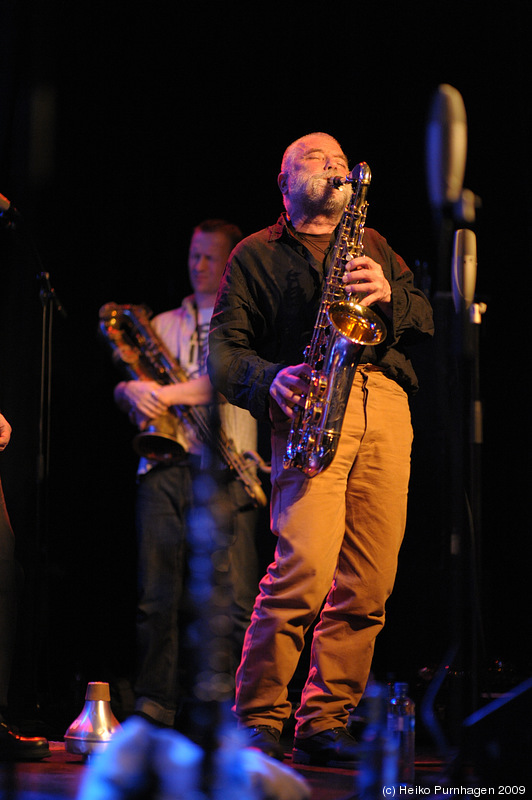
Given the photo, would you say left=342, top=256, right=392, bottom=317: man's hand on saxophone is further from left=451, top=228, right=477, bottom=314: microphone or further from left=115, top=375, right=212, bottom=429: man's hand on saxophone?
left=115, top=375, right=212, bottom=429: man's hand on saxophone

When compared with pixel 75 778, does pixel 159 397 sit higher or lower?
higher

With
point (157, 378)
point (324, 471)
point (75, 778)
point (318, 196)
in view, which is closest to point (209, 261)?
point (157, 378)

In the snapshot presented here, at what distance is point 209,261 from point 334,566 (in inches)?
82.6

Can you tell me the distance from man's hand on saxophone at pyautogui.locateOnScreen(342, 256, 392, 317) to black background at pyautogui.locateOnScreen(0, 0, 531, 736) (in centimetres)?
145

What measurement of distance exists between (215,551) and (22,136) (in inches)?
33.9

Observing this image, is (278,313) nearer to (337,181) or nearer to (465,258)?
(337,181)

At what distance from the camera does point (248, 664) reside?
2852 millimetres

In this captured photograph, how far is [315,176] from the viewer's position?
3219 millimetres

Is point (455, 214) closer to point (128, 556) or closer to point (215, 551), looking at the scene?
point (215, 551)

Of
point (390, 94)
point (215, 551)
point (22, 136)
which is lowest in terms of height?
point (215, 551)

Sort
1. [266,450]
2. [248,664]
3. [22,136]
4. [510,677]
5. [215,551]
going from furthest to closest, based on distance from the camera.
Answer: [266,450]
[510,677]
[248,664]
[215,551]
[22,136]

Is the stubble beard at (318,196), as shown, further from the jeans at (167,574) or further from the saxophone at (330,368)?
the jeans at (167,574)

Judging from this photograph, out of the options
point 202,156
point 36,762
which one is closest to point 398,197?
point 202,156

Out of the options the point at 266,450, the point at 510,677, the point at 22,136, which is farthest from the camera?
the point at 266,450
